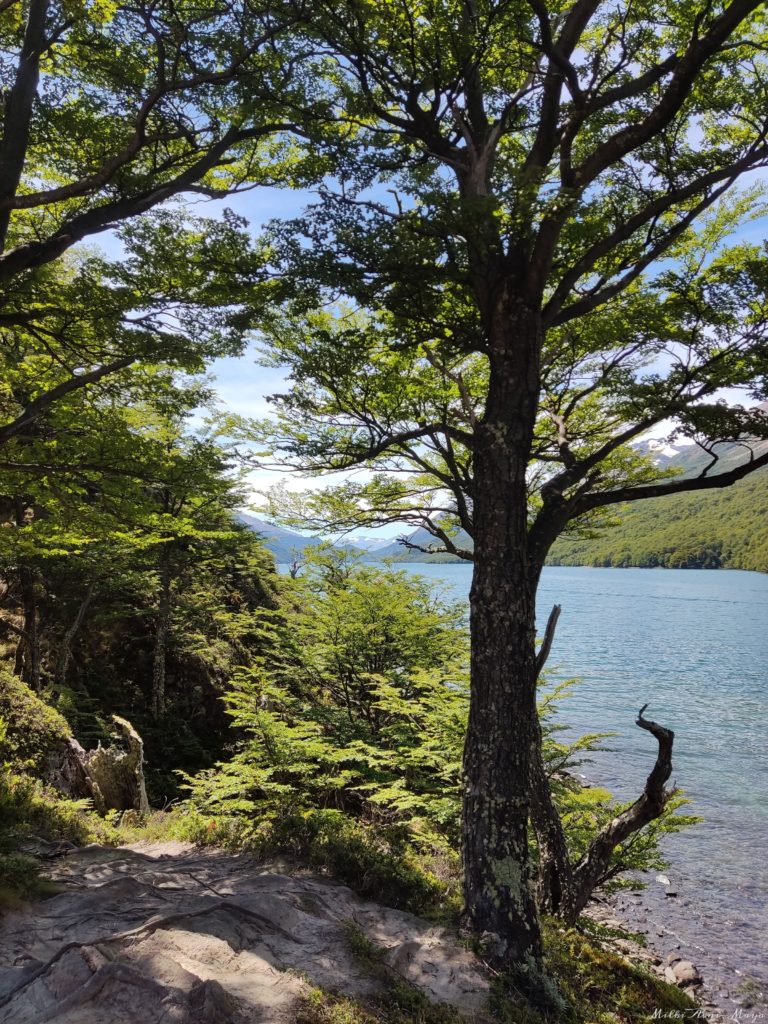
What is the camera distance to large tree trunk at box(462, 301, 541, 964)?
4617 millimetres

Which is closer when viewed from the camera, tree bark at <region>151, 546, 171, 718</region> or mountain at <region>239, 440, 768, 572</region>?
tree bark at <region>151, 546, 171, 718</region>

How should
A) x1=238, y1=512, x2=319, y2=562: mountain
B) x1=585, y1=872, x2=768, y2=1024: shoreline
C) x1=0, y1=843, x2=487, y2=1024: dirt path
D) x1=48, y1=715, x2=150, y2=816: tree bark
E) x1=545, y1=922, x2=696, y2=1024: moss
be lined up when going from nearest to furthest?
x1=0, y1=843, x2=487, y2=1024: dirt path → x1=545, y1=922, x2=696, y2=1024: moss → x1=585, y1=872, x2=768, y2=1024: shoreline → x1=48, y1=715, x2=150, y2=816: tree bark → x1=238, y1=512, x2=319, y2=562: mountain

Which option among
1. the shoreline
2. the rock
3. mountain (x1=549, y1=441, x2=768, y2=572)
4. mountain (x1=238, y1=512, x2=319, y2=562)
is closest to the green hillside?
mountain (x1=549, y1=441, x2=768, y2=572)

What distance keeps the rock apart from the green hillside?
118 m

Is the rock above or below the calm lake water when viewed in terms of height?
above

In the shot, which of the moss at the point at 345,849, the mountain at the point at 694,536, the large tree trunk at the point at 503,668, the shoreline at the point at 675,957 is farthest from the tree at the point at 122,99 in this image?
the mountain at the point at 694,536

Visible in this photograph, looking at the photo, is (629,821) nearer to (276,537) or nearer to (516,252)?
(516,252)

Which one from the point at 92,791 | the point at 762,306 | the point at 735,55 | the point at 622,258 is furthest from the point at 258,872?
the point at 735,55

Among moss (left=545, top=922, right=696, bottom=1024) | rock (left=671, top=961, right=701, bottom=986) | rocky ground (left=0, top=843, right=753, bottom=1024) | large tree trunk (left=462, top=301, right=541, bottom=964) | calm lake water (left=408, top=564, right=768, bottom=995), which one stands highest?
large tree trunk (left=462, top=301, right=541, bottom=964)

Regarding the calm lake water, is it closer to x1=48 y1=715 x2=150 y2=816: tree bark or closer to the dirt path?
the dirt path

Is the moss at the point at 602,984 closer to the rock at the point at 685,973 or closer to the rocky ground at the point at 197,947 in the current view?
the rock at the point at 685,973

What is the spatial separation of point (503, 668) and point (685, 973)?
21.7ft

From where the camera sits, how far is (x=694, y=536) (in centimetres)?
14088

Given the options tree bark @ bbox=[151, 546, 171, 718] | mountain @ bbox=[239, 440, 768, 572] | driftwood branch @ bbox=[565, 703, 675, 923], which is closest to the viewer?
driftwood branch @ bbox=[565, 703, 675, 923]
